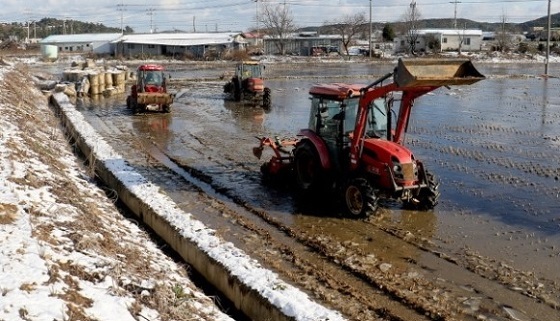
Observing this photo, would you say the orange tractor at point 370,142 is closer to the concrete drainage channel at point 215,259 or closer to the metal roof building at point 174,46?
the concrete drainage channel at point 215,259

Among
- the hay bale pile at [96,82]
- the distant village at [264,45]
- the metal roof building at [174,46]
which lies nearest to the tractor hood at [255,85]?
the hay bale pile at [96,82]

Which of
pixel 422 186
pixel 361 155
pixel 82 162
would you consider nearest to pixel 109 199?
pixel 82 162

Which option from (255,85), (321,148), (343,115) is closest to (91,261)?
(321,148)

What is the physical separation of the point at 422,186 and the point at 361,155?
1095 millimetres

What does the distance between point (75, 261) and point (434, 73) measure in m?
5.67

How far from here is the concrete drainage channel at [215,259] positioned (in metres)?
6.49

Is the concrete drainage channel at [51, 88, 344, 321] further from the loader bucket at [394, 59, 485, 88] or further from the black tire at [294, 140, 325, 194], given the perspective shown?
the loader bucket at [394, 59, 485, 88]

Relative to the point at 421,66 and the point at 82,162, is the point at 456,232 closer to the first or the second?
the point at 421,66

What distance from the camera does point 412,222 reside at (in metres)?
10.0

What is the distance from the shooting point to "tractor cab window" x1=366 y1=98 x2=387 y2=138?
10508 millimetres

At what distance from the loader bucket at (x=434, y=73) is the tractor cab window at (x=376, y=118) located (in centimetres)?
135

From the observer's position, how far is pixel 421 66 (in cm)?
923

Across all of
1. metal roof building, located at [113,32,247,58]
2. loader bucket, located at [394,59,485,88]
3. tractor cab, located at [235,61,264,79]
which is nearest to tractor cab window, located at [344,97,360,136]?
loader bucket, located at [394,59,485,88]

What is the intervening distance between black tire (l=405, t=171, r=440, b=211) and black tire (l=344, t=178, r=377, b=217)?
103 cm
